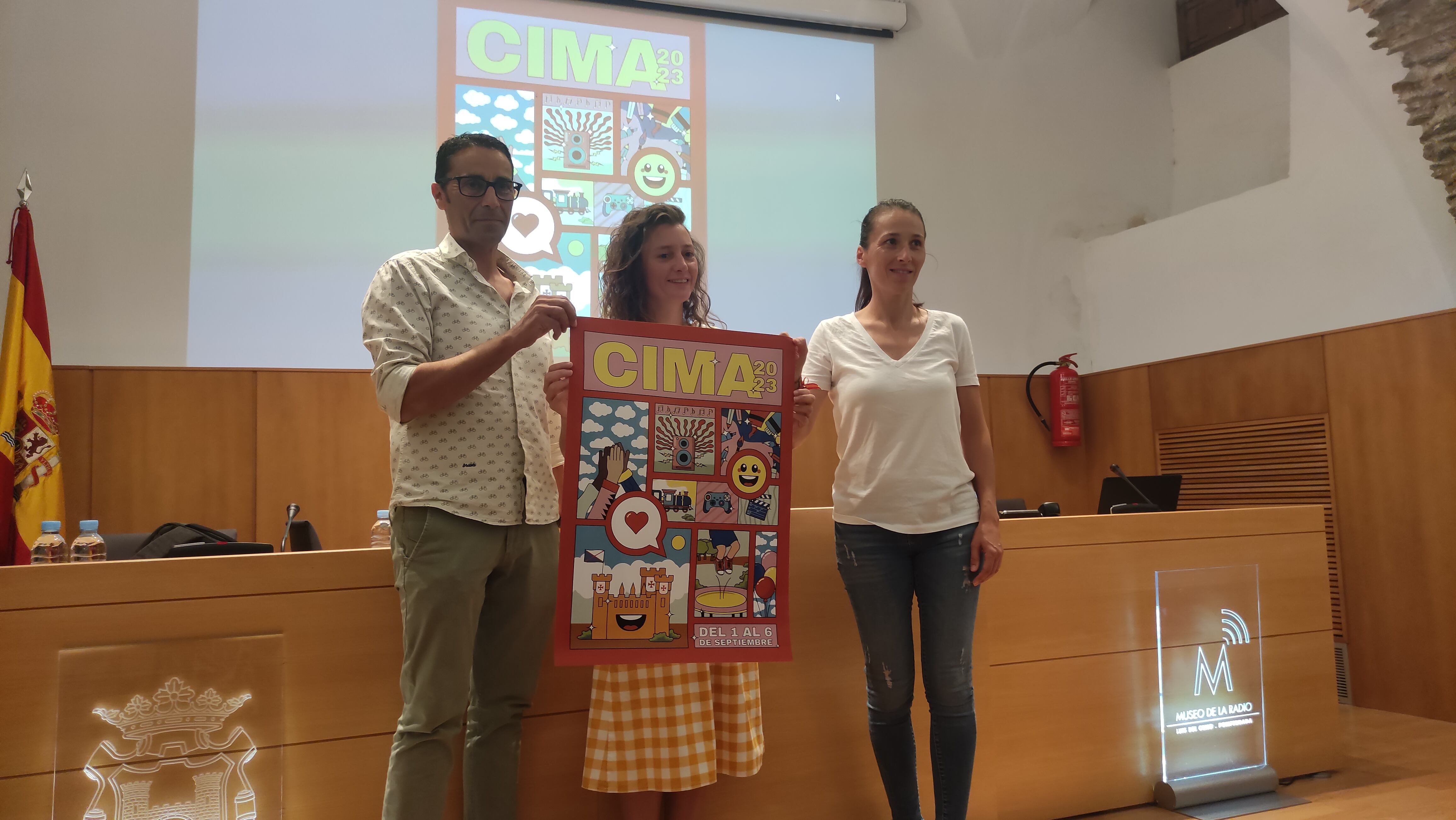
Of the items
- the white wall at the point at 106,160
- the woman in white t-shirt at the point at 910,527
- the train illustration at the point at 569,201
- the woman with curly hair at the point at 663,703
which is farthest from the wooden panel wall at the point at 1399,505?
the white wall at the point at 106,160

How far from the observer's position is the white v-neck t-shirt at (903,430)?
1916mm

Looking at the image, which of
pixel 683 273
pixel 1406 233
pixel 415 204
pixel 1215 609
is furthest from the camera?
pixel 415 204

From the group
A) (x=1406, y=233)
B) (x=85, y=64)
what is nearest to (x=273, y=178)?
(x=85, y=64)

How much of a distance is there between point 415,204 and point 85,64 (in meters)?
1.59

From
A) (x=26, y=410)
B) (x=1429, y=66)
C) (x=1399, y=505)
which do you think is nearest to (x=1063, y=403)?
(x=1399, y=505)

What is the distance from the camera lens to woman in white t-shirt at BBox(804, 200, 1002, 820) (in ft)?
6.27

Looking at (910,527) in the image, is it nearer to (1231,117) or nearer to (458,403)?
(458,403)

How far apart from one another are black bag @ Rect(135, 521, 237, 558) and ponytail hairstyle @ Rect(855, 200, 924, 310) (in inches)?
68.2

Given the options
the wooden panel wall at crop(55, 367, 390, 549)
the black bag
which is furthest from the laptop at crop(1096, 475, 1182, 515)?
the wooden panel wall at crop(55, 367, 390, 549)

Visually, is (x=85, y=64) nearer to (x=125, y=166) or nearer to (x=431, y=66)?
(x=125, y=166)

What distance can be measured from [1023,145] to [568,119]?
314 centimetres

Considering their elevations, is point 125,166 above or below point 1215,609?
above

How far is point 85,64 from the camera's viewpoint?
4.26 m

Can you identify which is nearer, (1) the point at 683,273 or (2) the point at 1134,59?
(1) the point at 683,273
